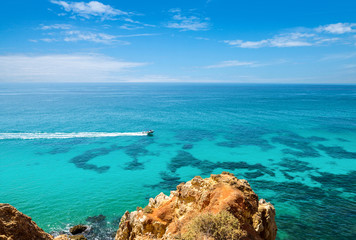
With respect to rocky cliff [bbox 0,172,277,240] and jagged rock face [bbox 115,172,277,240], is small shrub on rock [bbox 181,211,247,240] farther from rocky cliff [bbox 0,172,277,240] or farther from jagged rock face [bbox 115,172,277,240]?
jagged rock face [bbox 115,172,277,240]

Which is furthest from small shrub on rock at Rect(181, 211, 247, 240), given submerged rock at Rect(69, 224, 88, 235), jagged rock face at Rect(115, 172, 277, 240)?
submerged rock at Rect(69, 224, 88, 235)

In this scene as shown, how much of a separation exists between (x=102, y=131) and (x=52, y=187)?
103 ft

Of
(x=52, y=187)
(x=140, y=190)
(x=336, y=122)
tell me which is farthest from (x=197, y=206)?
(x=336, y=122)

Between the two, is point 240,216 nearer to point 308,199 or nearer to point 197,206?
point 197,206

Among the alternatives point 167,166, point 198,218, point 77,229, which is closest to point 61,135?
point 167,166

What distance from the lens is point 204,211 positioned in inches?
482

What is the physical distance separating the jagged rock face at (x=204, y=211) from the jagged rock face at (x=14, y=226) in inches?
245

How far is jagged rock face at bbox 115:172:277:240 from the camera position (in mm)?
11875

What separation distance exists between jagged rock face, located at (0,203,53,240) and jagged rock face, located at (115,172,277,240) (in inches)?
245

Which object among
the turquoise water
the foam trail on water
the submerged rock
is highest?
the foam trail on water

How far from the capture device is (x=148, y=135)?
59656 millimetres

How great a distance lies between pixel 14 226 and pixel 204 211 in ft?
33.7

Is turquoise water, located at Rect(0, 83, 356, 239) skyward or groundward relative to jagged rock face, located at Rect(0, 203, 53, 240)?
groundward

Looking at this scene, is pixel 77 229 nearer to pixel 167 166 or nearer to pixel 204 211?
pixel 204 211
